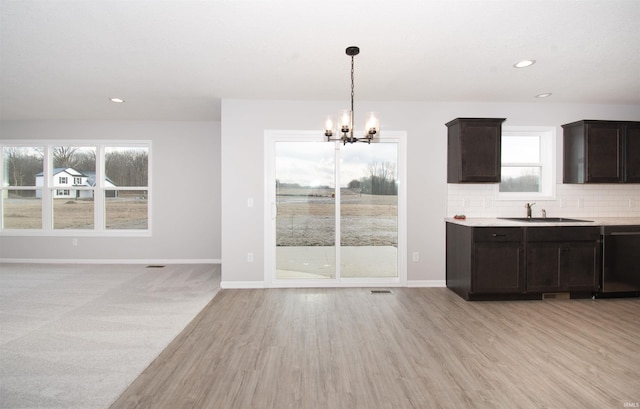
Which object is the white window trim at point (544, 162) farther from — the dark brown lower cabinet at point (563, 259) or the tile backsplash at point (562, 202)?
the dark brown lower cabinet at point (563, 259)

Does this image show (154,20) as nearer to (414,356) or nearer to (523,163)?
(414,356)

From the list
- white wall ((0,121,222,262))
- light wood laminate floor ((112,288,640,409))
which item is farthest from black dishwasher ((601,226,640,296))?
white wall ((0,121,222,262))

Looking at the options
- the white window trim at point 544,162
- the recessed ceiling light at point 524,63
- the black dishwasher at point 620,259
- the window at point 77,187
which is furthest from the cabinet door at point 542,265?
the window at point 77,187

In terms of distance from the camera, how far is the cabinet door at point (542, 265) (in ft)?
12.9

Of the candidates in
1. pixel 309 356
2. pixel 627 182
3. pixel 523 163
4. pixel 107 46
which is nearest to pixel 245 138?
pixel 107 46

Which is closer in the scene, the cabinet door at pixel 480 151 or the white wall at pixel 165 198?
the cabinet door at pixel 480 151

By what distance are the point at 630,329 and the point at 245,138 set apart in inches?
180

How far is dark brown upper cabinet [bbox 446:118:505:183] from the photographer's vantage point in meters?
4.25

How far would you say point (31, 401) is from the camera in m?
2.06

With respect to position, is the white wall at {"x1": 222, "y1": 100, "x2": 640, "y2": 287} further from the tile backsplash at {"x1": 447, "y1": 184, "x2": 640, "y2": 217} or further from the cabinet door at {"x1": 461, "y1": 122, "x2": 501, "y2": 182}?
the cabinet door at {"x1": 461, "y1": 122, "x2": 501, "y2": 182}

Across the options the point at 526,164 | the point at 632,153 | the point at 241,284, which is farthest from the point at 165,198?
the point at 632,153

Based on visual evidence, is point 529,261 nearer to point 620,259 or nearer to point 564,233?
point 564,233

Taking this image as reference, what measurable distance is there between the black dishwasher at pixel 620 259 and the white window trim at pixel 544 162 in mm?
853

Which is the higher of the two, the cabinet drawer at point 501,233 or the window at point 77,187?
the window at point 77,187
